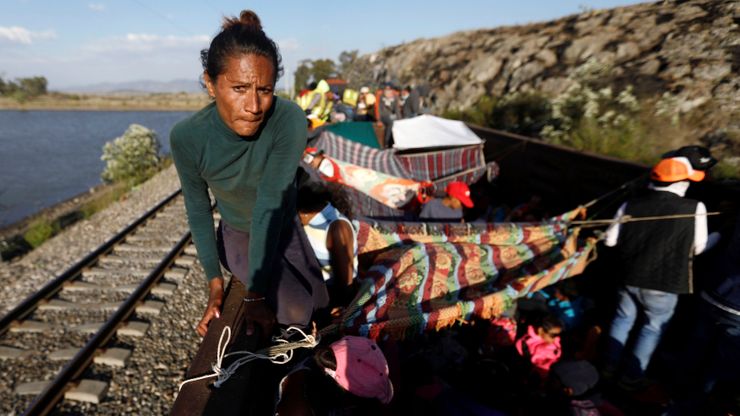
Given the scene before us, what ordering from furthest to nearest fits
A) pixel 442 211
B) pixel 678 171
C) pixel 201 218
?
pixel 442 211 → pixel 678 171 → pixel 201 218

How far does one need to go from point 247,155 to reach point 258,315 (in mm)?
767

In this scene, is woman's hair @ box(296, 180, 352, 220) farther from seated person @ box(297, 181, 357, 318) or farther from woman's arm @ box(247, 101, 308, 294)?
woman's arm @ box(247, 101, 308, 294)

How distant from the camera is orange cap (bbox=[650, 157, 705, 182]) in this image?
2699mm

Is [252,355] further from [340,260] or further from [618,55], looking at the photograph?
[618,55]

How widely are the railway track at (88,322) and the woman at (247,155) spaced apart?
8.31ft

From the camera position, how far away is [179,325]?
13.1ft

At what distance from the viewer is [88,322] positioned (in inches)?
163

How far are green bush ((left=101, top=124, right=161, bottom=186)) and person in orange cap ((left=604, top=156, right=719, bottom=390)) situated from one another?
15906 millimetres

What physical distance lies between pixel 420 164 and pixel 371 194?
5.85 feet

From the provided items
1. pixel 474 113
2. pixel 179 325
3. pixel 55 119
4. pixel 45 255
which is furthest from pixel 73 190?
pixel 55 119

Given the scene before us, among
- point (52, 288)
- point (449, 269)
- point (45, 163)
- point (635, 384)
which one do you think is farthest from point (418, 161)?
point (45, 163)

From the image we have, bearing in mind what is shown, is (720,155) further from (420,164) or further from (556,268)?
(420,164)

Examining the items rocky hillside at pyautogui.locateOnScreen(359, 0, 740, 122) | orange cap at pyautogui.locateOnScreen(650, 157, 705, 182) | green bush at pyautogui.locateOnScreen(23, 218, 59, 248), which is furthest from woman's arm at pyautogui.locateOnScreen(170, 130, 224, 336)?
green bush at pyautogui.locateOnScreen(23, 218, 59, 248)

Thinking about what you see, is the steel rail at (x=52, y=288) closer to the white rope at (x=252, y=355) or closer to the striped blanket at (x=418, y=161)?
the striped blanket at (x=418, y=161)
